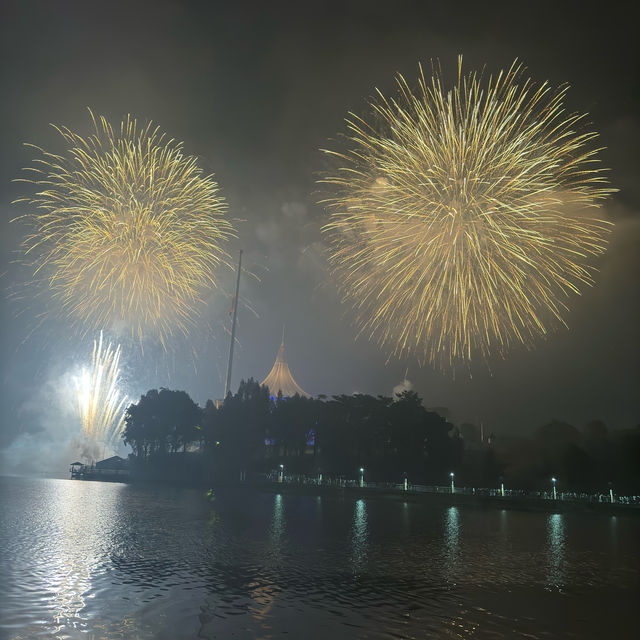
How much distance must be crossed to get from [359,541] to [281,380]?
122766 mm

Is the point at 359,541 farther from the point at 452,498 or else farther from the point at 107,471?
the point at 107,471

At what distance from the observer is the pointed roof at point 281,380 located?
155 m

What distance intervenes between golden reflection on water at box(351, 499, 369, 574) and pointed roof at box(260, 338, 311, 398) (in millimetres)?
99843

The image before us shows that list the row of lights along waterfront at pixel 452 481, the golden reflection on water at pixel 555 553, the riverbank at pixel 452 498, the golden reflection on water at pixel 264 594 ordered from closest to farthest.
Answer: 1. the golden reflection on water at pixel 264 594
2. the golden reflection on water at pixel 555 553
3. the riverbank at pixel 452 498
4. the row of lights along waterfront at pixel 452 481

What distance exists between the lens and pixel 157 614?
56.8ft

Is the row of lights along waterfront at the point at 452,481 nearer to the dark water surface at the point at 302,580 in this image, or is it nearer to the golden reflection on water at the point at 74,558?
the dark water surface at the point at 302,580

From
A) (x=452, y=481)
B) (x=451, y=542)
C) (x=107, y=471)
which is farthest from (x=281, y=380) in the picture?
(x=451, y=542)

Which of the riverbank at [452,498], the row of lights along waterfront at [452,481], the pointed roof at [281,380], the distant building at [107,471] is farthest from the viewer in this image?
the pointed roof at [281,380]

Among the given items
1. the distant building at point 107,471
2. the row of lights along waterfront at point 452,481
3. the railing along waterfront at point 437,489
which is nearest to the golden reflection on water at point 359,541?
the railing along waterfront at point 437,489

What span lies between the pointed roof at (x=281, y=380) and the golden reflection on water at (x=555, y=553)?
104m

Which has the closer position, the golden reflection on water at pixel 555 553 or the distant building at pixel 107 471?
the golden reflection on water at pixel 555 553

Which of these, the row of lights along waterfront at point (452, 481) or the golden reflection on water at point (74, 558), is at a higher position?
the row of lights along waterfront at point (452, 481)

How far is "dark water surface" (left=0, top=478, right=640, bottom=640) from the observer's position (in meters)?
16.8

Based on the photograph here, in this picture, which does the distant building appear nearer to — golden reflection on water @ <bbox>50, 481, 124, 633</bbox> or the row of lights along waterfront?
the row of lights along waterfront
